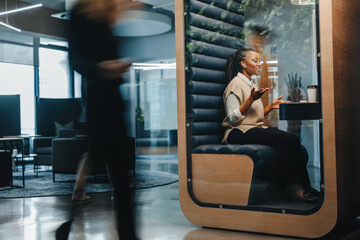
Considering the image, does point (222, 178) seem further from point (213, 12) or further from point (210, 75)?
point (213, 12)

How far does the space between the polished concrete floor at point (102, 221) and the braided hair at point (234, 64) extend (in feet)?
3.48

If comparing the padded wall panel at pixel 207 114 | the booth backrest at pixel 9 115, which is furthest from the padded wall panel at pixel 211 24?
the booth backrest at pixel 9 115

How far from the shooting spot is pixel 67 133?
708cm

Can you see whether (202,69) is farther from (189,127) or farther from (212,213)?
(212,213)

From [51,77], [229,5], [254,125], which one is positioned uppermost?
[51,77]

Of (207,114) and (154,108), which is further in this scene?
(154,108)

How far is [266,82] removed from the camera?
2758 mm

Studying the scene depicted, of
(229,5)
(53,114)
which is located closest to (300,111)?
(229,5)

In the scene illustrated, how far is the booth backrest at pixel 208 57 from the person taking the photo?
116 inches

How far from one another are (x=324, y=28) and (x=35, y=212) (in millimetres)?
2742

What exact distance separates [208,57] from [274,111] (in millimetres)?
637

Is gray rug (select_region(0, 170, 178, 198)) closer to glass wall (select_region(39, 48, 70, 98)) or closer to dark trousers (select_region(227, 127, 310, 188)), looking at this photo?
dark trousers (select_region(227, 127, 310, 188))

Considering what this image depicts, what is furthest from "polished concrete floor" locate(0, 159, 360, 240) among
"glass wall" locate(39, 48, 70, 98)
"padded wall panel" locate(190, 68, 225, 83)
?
"glass wall" locate(39, 48, 70, 98)

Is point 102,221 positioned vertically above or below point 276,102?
below
